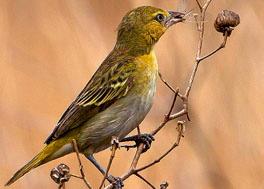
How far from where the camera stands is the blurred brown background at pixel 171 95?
5.31m

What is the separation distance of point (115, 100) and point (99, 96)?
4.2 inches

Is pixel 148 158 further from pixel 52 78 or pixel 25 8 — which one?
pixel 25 8

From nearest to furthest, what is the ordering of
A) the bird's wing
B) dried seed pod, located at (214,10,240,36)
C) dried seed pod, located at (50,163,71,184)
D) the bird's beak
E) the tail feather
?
dried seed pod, located at (50,163,71,184) → dried seed pod, located at (214,10,240,36) → the tail feather → the bird's wing → the bird's beak

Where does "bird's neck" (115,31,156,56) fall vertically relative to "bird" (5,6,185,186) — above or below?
above

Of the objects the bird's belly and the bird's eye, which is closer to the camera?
the bird's belly

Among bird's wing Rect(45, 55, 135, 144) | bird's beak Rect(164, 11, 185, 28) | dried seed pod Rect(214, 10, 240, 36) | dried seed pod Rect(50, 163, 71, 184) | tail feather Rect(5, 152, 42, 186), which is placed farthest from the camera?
bird's beak Rect(164, 11, 185, 28)

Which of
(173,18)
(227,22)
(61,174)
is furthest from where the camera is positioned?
(173,18)

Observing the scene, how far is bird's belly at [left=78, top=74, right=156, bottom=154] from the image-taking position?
12.8ft

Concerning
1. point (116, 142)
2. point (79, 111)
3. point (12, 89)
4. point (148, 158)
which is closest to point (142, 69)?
point (79, 111)

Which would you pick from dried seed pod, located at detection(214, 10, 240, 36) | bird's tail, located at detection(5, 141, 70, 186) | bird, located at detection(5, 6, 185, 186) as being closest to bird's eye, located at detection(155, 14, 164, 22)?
bird, located at detection(5, 6, 185, 186)

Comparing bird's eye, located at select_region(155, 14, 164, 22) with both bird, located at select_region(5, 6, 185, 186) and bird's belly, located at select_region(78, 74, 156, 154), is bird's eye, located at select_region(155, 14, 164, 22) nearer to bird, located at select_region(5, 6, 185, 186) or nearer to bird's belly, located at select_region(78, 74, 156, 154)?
bird, located at select_region(5, 6, 185, 186)

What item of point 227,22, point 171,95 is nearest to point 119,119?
point 227,22

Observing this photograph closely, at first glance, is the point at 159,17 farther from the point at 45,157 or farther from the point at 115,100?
the point at 45,157

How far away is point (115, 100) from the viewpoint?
401 cm
